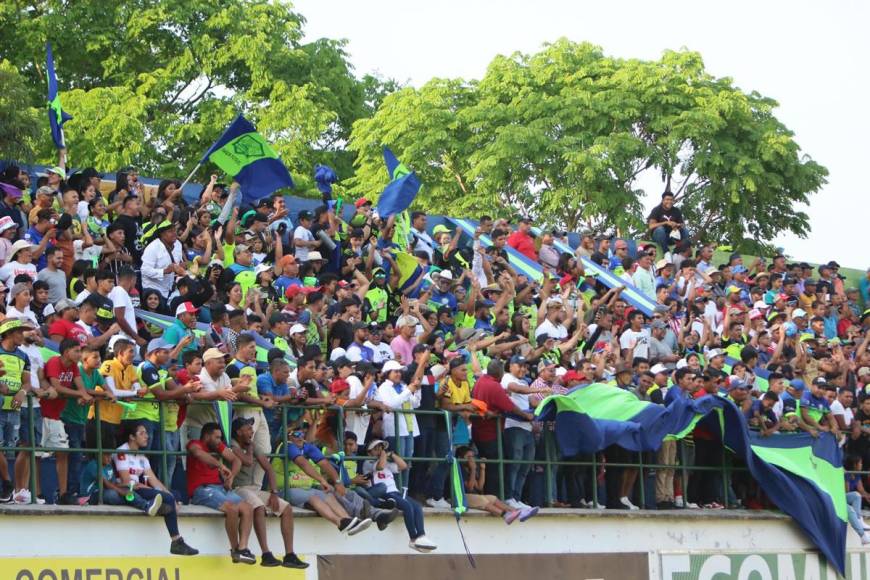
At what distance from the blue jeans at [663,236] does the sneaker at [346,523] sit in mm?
14258

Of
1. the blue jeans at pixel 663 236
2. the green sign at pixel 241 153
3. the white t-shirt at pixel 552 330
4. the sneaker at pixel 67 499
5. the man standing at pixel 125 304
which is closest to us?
the sneaker at pixel 67 499

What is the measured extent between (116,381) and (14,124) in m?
8.49

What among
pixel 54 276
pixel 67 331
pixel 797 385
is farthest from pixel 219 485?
pixel 797 385

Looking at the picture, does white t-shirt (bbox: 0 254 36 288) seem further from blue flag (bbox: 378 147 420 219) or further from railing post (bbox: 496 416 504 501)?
blue flag (bbox: 378 147 420 219)

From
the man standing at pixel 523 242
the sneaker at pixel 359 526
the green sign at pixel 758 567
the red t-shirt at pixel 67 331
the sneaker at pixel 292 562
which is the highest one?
the man standing at pixel 523 242

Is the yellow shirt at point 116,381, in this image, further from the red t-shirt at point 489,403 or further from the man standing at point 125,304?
the red t-shirt at point 489,403

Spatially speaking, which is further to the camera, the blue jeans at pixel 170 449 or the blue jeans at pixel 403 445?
the blue jeans at pixel 403 445

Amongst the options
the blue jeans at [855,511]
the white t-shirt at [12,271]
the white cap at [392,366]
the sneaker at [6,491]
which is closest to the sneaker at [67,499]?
the sneaker at [6,491]

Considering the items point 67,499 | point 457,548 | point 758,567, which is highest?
point 67,499

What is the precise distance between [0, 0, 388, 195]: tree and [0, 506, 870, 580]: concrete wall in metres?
17.8

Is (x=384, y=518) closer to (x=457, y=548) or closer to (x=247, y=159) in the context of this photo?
(x=457, y=548)

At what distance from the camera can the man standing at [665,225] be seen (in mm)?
29641

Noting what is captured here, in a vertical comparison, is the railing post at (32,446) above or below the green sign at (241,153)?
below

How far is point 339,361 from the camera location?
17.7 meters
